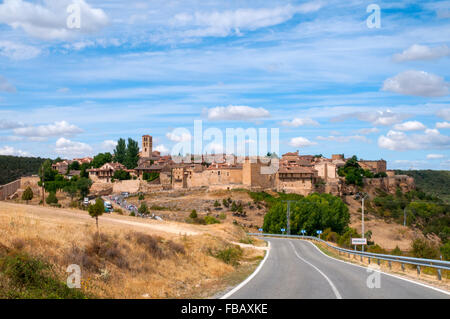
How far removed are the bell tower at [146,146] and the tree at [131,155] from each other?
32934mm

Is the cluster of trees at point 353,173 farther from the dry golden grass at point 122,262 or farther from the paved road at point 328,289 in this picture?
the paved road at point 328,289

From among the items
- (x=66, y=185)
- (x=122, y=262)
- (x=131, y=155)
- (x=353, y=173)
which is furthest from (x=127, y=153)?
(x=122, y=262)

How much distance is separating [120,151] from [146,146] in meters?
Answer: 33.9

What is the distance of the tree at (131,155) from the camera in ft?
454

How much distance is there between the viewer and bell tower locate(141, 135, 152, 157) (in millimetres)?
175500

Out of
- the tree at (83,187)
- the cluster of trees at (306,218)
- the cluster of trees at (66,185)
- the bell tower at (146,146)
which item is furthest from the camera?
the bell tower at (146,146)

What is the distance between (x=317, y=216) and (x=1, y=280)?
259 feet

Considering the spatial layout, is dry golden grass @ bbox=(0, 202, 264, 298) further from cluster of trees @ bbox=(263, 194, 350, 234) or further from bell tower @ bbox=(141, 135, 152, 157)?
bell tower @ bbox=(141, 135, 152, 157)

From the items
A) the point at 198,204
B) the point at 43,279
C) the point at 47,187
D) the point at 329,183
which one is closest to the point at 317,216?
the point at 198,204

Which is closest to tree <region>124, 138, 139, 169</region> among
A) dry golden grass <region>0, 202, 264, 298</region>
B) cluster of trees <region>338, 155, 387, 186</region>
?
cluster of trees <region>338, 155, 387, 186</region>

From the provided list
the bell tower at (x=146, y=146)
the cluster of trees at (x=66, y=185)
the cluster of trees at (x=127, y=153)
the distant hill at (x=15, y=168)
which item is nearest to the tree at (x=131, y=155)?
the cluster of trees at (x=127, y=153)

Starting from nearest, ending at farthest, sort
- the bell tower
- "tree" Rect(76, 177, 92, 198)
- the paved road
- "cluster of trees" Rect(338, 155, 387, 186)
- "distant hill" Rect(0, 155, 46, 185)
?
the paved road, "tree" Rect(76, 177, 92, 198), "cluster of trees" Rect(338, 155, 387, 186), "distant hill" Rect(0, 155, 46, 185), the bell tower

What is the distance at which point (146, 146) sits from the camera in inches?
6964

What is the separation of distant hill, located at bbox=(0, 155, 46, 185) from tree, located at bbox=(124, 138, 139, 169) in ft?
134
